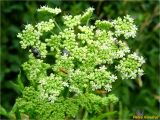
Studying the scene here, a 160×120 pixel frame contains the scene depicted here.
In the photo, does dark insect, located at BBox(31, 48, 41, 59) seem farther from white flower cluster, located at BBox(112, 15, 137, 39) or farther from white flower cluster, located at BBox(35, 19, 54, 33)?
white flower cluster, located at BBox(112, 15, 137, 39)

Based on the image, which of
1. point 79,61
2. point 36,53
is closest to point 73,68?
point 79,61

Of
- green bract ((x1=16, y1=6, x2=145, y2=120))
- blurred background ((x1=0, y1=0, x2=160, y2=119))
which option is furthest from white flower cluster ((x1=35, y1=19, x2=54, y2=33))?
blurred background ((x1=0, y1=0, x2=160, y2=119))

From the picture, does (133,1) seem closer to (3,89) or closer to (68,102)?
(3,89)

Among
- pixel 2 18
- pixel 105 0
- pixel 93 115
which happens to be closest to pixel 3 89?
pixel 2 18

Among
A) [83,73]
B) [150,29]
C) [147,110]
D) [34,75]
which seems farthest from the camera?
[150,29]

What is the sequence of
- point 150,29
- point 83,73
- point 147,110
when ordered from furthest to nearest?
point 150,29
point 147,110
point 83,73

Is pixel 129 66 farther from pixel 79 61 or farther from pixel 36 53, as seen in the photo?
pixel 36 53

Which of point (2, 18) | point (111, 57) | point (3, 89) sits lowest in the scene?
point (111, 57)
